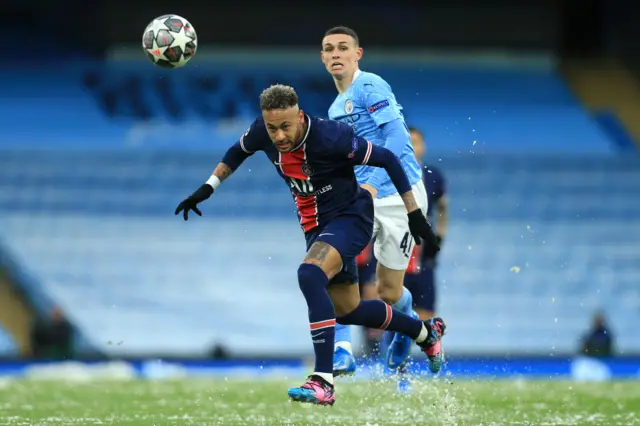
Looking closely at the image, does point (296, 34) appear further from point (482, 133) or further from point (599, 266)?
point (599, 266)

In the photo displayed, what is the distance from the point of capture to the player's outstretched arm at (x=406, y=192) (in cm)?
782

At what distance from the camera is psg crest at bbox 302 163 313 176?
7.83 m

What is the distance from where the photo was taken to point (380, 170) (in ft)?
30.2

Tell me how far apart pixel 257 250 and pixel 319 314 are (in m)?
13.7

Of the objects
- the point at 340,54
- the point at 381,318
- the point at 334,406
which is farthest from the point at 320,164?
the point at 334,406

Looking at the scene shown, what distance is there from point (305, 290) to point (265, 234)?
13.8m

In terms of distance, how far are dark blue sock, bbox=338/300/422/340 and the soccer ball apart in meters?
2.32

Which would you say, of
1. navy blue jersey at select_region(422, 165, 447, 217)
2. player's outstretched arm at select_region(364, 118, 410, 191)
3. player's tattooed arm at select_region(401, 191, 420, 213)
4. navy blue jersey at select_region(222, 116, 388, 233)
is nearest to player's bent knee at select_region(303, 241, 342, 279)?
navy blue jersey at select_region(222, 116, 388, 233)

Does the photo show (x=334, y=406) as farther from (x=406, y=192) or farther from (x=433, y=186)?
(x=433, y=186)

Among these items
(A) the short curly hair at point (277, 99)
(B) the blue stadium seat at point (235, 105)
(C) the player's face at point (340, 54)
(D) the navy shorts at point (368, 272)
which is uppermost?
(B) the blue stadium seat at point (235, 105)

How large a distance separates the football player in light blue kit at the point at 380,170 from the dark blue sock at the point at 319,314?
1.13 metres

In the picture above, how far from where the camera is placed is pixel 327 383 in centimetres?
737

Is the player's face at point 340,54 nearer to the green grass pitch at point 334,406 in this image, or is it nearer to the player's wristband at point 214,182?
the player's wristband at point 214,182

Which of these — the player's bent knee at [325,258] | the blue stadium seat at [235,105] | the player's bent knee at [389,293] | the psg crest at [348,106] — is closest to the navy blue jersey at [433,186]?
the player's bent knee at [389,293]
